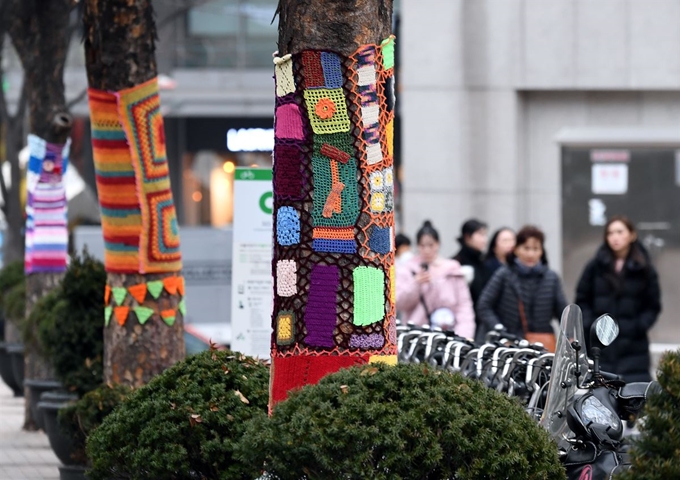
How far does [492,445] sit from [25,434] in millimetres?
9298

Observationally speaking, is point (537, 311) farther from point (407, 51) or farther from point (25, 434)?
point (407, 51)

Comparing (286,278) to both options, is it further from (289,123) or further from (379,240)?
(289,123)

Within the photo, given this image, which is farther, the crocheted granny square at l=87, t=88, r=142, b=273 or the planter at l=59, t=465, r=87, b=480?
the crocheted granny square at l=87, t=88, r=142, b=273

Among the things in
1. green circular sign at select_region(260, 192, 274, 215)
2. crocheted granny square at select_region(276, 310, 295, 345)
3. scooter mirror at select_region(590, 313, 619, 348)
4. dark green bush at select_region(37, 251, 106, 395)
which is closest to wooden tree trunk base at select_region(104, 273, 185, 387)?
green circular sign at select_region(260, 192, 274, 215)

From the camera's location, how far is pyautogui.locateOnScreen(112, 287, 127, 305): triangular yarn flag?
8.98 meters

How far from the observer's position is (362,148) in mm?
5898

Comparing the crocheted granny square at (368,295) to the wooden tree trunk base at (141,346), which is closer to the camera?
the crocheted granny square at (368,295)

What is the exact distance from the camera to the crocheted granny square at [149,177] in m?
9.12

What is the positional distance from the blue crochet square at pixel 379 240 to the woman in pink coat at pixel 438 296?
5626mm

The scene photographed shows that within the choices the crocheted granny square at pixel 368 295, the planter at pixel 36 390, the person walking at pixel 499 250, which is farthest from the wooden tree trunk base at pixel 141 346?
the person walking at pixel 499 250

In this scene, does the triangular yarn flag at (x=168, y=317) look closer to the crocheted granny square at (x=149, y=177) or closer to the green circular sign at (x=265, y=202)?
Answer: the crocheted granny square at (x=149, y=177)

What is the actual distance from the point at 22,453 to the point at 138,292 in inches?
145

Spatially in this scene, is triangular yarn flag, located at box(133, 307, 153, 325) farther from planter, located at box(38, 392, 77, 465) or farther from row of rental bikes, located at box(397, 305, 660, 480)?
row of rental bikes, located at box(397, 305, 660, 480)

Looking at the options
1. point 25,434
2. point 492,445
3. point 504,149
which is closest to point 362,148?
point 492,445
